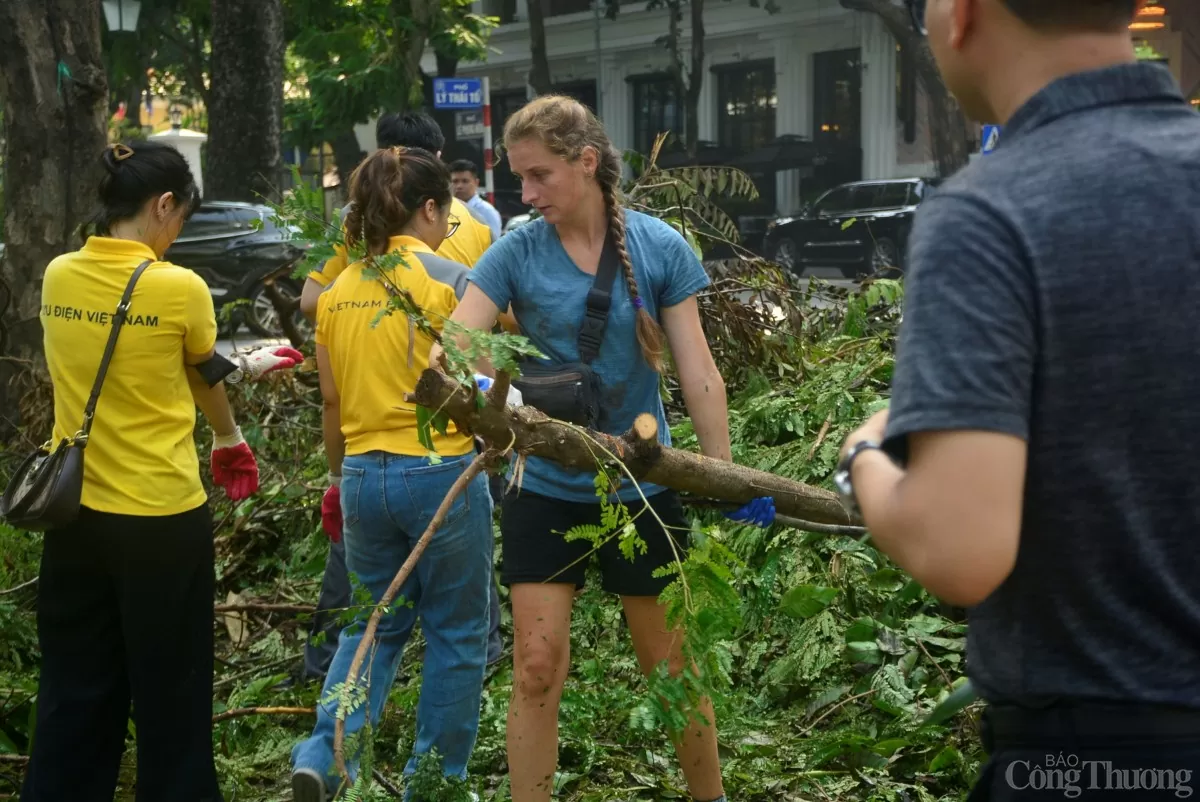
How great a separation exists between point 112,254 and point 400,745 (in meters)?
1.82

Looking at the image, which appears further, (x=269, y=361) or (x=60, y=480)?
(x=269, y=361)

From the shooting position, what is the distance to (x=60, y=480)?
3322 mm

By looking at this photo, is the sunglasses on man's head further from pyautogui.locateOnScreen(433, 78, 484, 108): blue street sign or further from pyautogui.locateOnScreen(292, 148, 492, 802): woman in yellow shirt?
pyautogui.locateOnScreen(433, 78, 484, 108): blue street sign

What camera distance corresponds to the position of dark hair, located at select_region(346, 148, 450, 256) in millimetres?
3875

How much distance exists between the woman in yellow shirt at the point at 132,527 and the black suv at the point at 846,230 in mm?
18362

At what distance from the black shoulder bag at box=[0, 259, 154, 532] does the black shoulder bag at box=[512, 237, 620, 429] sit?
1030mm

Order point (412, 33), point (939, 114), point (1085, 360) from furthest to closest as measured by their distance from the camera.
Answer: point (939, 114)
point (412, 33)
point (1085, 360)

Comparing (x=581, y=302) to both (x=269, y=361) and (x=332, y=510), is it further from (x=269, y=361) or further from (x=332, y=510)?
(x=269, y=361)

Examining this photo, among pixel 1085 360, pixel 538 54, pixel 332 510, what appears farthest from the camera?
pixel 538 54

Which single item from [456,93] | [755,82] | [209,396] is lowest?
[209,396]

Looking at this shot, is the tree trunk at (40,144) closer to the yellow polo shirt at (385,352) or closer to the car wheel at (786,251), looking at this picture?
the yellow polo shirt at (385,352)

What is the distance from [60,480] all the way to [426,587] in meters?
1.01

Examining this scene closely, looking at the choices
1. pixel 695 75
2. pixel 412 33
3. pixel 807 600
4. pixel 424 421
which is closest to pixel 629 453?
pixel 424 421

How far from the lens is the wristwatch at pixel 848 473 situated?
1.53 m
